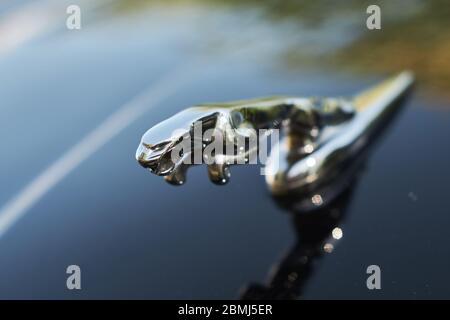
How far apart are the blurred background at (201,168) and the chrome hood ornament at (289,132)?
52 millimetres

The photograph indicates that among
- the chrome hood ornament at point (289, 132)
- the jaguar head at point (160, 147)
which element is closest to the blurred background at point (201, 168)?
the chrome hood ornament at point (289, 132)

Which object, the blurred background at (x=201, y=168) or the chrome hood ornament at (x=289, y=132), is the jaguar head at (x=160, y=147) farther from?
the blurred background at (x=201, y=168)

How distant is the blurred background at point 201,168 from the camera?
1297mm

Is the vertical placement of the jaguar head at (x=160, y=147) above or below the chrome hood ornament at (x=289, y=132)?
below

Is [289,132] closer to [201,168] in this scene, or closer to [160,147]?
[201,168]

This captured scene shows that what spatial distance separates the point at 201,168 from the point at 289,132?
0.84 feet

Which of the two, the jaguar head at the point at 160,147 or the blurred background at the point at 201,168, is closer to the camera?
the jaguar head at the point at 160,147

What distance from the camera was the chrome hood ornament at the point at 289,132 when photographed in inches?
42.6

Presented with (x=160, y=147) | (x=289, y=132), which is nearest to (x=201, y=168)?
(x=289, y=132)

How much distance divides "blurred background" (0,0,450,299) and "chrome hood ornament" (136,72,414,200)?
2.0 inches

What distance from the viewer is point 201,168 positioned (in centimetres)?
156

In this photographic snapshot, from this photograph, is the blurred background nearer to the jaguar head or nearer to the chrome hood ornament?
the chrome hood ornament

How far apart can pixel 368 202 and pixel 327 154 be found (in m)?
0.13
